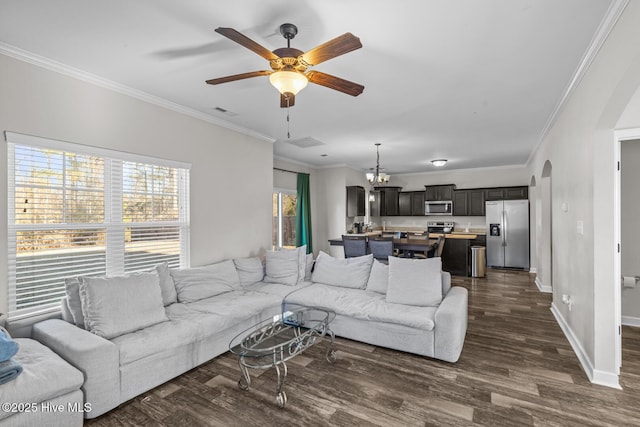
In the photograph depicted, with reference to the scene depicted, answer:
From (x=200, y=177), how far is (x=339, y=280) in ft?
7.53

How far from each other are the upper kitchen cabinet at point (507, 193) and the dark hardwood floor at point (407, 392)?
17.3ft

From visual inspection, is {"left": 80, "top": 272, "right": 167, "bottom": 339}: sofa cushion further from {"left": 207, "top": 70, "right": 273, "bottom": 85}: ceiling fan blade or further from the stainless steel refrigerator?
the stainless steel refrigerator

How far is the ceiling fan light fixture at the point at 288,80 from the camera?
2.14m

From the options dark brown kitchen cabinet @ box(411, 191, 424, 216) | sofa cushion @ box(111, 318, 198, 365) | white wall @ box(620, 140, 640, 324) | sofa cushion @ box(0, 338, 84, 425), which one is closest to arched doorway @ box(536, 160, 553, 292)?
white wall @ box(620, 140, 640, 324)

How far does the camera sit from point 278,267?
4.50 metres

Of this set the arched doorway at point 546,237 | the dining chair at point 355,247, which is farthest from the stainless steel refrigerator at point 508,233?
the dining chair at point 355,247

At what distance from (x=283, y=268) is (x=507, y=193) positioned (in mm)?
6668

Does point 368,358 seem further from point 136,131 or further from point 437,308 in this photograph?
point 136,131

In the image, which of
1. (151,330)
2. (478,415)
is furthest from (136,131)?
(478,415)

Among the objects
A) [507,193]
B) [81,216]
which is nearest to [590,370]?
[81,216]

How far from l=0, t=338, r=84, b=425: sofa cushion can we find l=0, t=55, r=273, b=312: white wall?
0.77 meters

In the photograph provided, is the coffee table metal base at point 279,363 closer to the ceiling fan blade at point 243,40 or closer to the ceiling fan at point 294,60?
the ceiling fan at point 294,60

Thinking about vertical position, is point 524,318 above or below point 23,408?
below

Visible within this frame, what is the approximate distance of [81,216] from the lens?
10.2ft
